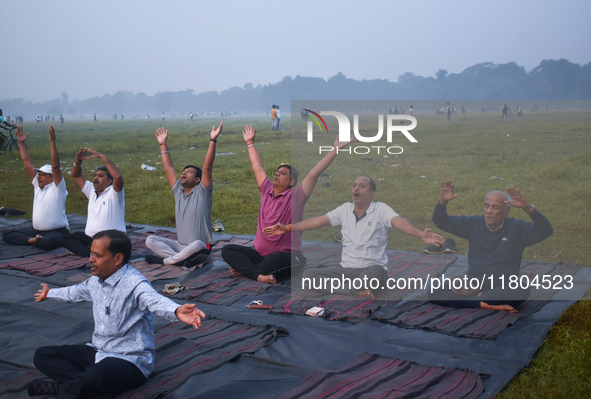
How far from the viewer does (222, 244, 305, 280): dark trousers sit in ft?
20.2

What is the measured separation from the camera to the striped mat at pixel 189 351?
12.2 ft

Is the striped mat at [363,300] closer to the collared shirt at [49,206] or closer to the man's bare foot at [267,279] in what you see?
the man's bare foot at [267,279]

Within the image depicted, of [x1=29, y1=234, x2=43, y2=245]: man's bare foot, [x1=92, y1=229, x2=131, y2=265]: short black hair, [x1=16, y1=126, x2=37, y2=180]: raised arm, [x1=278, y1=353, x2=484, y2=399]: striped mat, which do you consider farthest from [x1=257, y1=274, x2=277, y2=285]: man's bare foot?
[x1=16, y1=126, x2=37, y2=180]: raised arm

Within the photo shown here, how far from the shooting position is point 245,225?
10.6 metres

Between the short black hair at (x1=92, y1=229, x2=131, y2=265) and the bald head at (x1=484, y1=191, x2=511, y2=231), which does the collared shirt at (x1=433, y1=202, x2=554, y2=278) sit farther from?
the short black hair at (x1=92, y1=229, x2=131, y2=265)

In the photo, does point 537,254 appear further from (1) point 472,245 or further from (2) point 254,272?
(2) point 254,272

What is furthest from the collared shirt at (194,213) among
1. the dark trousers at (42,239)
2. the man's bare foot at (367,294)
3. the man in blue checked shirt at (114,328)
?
the man in blue checked shirt at (114,328)

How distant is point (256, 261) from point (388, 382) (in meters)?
2.93

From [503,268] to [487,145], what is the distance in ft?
4.86

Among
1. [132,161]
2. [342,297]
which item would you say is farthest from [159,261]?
[132,161]

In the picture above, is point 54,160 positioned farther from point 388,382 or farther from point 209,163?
point 388,382

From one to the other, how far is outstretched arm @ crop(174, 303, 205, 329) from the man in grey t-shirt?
139 inches

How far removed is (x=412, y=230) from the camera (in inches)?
209

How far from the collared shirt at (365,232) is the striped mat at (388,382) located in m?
1.74
